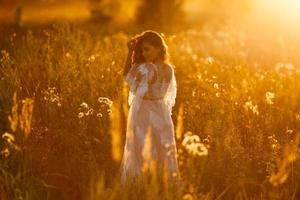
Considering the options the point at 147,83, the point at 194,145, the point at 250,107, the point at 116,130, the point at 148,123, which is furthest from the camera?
the point at 250,107

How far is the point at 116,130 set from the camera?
6.96 metres

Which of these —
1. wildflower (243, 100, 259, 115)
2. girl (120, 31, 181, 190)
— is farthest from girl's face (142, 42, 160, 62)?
wildflower (243, 100, 259, 115)

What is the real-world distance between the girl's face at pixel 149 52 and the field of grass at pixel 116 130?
516 mm

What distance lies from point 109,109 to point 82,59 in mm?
1936

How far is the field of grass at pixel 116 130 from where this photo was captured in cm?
645

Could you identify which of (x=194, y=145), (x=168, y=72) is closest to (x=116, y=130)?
(x=168, y=72)

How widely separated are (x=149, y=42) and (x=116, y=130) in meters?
1.05

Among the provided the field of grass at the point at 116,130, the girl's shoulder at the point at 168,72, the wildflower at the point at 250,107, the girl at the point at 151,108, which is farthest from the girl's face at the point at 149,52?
the wildflower at the point at 250,107

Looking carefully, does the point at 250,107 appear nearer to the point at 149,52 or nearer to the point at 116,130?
the point at 116,130

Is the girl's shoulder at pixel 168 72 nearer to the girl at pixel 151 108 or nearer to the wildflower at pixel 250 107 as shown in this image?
the girl at pixel 151 108

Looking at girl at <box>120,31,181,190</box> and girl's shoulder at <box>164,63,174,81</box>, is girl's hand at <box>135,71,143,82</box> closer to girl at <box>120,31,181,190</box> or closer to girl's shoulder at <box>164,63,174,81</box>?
girl at <box>120,31,181,190</box>

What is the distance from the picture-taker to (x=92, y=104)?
8.18 meters

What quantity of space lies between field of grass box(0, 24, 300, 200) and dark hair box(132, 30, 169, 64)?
1.75 ft

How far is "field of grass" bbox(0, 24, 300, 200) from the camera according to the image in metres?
6.45
